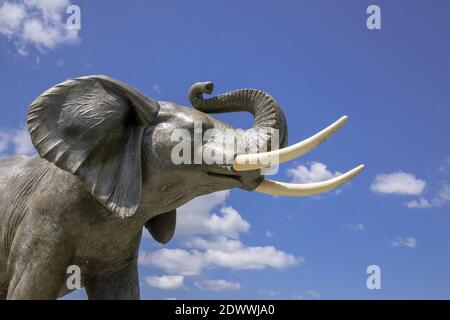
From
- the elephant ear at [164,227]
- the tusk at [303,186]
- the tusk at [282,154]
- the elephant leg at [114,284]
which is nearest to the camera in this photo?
the tusk at [282,154]

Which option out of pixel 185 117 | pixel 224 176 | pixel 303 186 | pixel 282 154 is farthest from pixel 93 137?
pixel 303 186

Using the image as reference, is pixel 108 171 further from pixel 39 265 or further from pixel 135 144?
pixel 39 265

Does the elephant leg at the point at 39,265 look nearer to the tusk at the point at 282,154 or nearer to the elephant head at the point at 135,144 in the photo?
the elephant head at the point at 135,144

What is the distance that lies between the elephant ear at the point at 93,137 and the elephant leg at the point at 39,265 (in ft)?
1.65

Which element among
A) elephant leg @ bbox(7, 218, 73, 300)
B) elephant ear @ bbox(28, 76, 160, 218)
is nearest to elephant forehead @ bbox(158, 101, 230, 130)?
elephant ear @ bbox(28, 76, 160, 218)

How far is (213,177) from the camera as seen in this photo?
4137 millimetres

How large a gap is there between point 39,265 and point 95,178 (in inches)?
30.3

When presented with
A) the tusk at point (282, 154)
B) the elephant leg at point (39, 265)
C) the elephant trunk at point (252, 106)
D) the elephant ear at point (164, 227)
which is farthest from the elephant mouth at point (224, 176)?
the elephant leg at point (39, 265)

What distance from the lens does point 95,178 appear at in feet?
13.6

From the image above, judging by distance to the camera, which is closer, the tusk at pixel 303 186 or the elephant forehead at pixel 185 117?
the tusk at pixel 303 186

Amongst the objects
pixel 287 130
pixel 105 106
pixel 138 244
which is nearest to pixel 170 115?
pixel 105 106

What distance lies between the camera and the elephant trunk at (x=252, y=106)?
13.5ft

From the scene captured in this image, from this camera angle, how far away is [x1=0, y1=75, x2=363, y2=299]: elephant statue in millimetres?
4121
